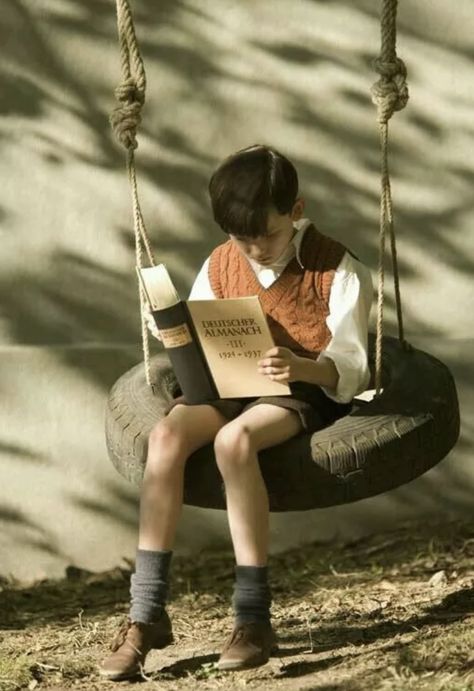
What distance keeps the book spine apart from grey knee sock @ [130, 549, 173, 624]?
0.47m

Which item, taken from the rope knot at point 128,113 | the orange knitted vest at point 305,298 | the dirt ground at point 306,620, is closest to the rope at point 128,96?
the rope knot at point 128,113

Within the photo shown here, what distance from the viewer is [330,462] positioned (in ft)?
12.8

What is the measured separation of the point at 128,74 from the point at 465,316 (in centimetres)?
236

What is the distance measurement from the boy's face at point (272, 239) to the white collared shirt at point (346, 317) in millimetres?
62

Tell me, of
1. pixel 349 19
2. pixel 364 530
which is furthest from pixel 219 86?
pixel 364 530

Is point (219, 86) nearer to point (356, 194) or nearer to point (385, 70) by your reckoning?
point (356, 194)

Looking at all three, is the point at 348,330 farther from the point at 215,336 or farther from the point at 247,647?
the point at 247,647

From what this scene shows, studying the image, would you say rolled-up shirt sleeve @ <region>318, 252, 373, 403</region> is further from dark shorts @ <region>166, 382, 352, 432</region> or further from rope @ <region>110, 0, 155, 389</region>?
rope @ <region>110, 0, 155, 389</region>

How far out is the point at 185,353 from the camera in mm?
4062

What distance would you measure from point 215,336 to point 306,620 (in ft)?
4.79

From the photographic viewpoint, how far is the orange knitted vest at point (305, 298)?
166 inches

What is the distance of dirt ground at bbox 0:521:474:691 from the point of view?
168 inches

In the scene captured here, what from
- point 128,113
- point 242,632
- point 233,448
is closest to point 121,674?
point 242,632

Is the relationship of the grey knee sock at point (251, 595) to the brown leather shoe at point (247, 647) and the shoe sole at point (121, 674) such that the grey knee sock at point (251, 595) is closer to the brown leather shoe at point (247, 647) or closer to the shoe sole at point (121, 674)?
the brown leather shoe at point (247, 647)
